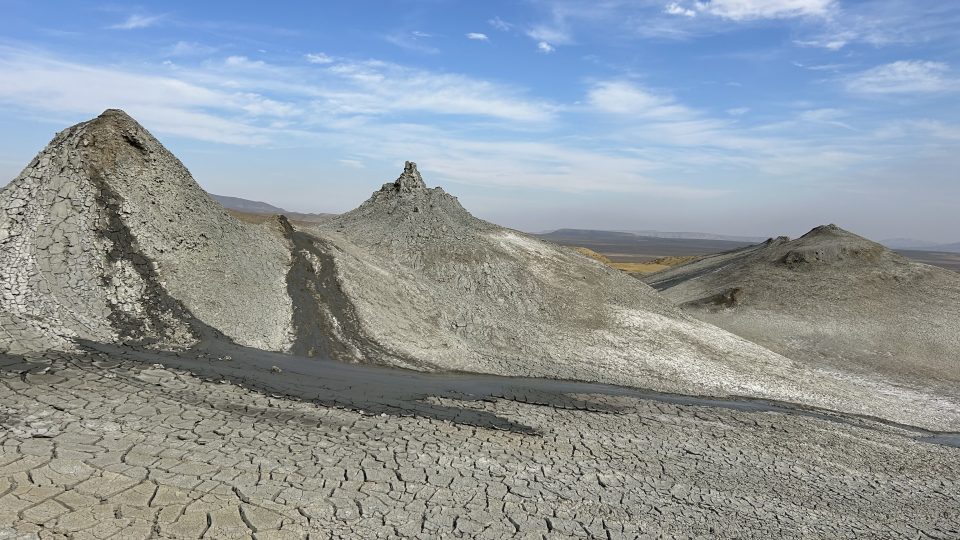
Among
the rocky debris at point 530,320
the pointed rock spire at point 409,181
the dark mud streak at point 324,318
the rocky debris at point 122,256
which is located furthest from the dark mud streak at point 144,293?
the pointed rock spire at point 409,181

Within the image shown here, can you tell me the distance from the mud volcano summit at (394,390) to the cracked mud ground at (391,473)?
4cm

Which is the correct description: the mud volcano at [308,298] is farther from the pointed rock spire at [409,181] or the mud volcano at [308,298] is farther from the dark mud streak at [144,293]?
the pointed rock spire at [409,181]

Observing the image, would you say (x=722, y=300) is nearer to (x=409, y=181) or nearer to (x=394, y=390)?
(x=409, y=181)

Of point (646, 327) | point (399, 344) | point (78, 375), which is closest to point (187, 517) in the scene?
point (78, 375)

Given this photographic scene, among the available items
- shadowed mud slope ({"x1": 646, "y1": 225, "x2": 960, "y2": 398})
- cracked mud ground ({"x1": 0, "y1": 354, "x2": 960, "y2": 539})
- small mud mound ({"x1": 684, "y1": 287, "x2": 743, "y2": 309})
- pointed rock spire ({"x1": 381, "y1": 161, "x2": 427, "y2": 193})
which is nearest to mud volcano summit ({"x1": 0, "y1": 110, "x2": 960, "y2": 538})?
cracked mud ground ({"x1": 0, "y1": 354, "x2": 960, "y2": 539})

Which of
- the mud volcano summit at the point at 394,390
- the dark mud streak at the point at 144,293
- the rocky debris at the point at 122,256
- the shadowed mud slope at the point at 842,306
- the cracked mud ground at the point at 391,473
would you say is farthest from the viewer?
the shadowed mud slope at the point at 842,306

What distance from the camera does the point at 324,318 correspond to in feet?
47.9

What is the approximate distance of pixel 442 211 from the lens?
2369 centimetres

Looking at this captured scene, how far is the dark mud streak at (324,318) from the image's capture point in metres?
13.5

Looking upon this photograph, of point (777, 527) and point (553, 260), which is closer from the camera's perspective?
point (777, 527)

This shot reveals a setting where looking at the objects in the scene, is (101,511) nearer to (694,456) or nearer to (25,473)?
(25,473)

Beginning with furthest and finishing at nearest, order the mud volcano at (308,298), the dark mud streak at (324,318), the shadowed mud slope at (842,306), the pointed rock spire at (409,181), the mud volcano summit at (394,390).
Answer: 1. the pointed rock spire at (409,181)
2. the shadowed mud slope at (842,306)
3. the dark mud streak at (324,318)
4. the mud volcano at (308,298)
5. the mud volcano summit at (394,390)

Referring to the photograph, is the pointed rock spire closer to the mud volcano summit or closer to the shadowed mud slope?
the mud volcano summit

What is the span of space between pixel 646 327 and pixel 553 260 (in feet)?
16.9
